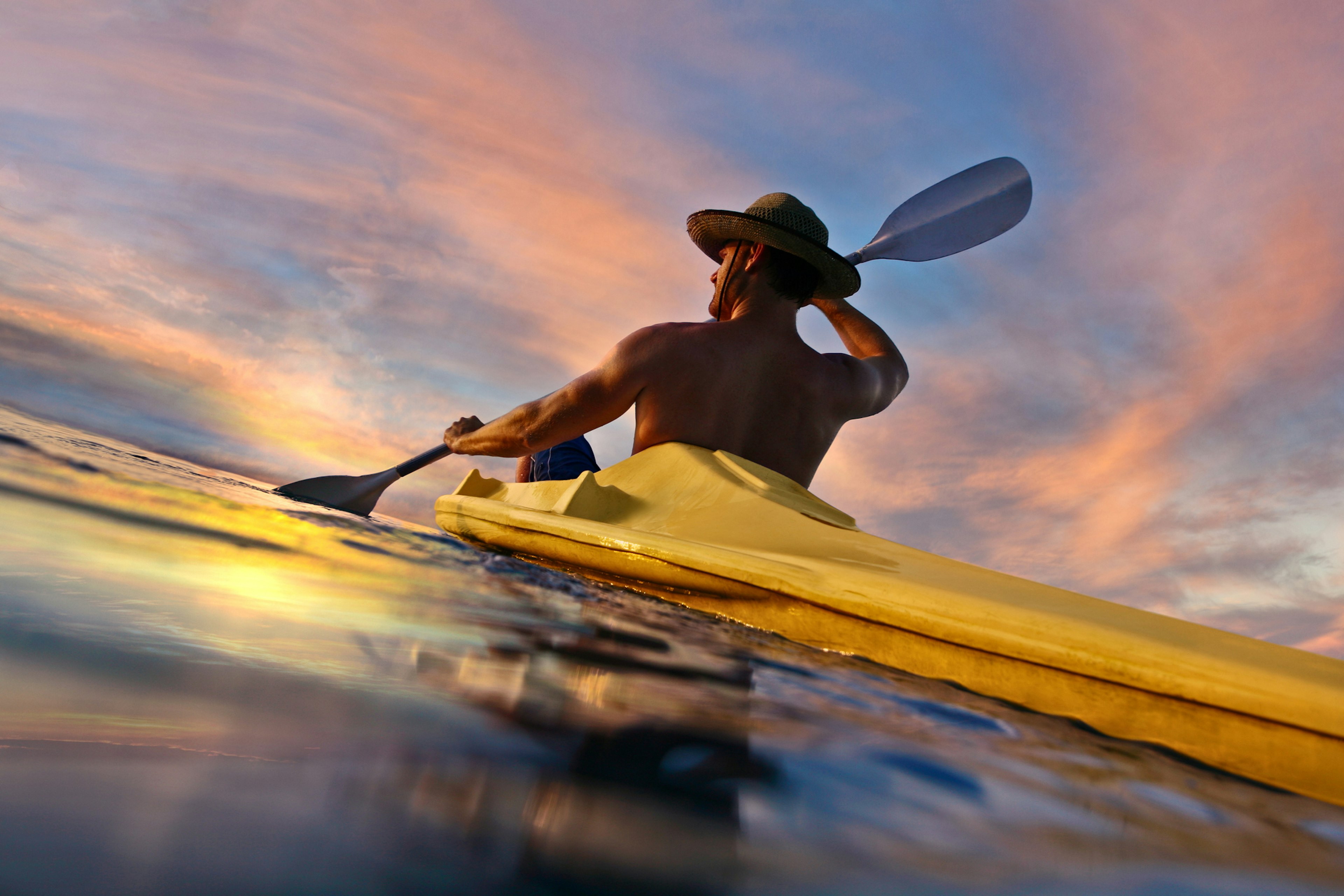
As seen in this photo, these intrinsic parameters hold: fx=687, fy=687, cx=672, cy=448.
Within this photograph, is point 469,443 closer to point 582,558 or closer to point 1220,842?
point 582,558

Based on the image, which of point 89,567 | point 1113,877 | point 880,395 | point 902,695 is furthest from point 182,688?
point 880,395

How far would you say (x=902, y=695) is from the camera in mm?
980

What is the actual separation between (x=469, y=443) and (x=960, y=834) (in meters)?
2.94

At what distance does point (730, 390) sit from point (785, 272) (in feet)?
2.12

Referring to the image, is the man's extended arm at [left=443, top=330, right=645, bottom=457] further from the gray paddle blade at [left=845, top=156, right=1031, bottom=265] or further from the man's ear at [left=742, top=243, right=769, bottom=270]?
the gray paddle blade at [left=845, top=156, right=1031, bottom=265]

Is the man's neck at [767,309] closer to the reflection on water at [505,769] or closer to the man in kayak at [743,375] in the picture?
the man in kayak at [743,375]

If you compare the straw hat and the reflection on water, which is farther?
the straw hat

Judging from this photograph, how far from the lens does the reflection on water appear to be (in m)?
0.34

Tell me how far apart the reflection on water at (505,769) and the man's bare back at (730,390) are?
1.50m

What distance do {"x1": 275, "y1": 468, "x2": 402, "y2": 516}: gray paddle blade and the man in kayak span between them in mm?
1928

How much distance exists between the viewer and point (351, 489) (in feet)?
15.6

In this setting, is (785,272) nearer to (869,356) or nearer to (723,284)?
(723,284)

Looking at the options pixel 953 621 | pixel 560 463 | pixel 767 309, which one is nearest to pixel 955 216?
pixel 767 309

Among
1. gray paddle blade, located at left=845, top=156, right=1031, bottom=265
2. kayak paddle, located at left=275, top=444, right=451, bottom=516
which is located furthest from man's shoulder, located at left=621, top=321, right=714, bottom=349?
kayak paddle, located at left=275, top=444, right=451, bottom=516
